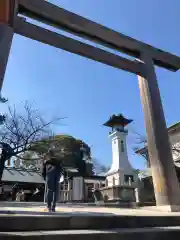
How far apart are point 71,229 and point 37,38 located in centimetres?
444

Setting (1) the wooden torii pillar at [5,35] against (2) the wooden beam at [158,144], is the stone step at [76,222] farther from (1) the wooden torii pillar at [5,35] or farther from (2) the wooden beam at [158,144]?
(1) the wooden torii pillar at [5,35]

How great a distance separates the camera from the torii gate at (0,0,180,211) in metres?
4.82

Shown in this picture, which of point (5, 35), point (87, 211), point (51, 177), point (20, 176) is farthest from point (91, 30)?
point (20, 176)

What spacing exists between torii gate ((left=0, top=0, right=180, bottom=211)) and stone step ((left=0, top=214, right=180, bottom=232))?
1546 mm

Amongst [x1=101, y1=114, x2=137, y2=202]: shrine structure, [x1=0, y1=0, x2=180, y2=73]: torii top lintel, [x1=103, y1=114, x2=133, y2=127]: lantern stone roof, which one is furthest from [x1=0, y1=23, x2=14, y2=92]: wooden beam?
[x1=103, y1=114, x2=133, y2=127]: lantern stone roof

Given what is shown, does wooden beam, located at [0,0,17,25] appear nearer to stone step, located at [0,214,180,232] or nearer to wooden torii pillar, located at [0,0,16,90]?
wooden torii pillar, located at [0,0,16,90]

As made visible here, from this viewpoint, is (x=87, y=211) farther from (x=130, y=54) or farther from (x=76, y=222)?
(x=130, y=54)

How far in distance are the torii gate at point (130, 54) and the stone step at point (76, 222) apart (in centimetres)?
155

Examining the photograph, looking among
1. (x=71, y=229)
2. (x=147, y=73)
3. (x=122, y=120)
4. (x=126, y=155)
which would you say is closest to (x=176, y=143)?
(x=126, y=155)

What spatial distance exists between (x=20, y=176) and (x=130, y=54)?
21.3 meters

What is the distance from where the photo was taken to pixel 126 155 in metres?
33.5

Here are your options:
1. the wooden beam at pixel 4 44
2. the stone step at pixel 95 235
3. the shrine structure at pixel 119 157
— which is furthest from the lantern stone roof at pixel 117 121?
the stone step at pixel 95 235

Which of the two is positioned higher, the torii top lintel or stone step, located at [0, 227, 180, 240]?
the torii top lintel

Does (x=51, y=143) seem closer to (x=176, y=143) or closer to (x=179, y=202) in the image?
(x=176, y=143)
